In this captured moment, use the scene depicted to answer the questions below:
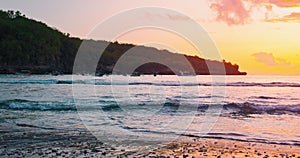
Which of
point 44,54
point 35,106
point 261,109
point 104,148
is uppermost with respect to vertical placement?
point 44,54

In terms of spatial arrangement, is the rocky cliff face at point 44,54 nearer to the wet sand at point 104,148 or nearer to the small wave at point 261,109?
the small wave at point 261,109

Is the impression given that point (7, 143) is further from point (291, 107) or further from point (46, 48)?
point (46, 48)

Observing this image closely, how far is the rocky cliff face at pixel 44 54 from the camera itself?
118 metres

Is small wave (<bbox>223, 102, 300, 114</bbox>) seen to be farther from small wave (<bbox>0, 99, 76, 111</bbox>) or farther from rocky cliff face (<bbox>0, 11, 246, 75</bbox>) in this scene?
rocky cliff face (<bbox>0, 11, 246, 75</bbox>)

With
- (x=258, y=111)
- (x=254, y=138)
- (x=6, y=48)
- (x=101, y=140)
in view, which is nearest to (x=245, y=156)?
(x=254, y=138)

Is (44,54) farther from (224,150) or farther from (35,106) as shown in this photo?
(224,150)

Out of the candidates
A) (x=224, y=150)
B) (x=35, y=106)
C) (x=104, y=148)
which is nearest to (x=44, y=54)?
(x=35, y=106)

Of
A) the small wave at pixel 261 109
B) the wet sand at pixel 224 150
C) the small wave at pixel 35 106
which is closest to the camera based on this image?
the wet sand at pixel 224 150

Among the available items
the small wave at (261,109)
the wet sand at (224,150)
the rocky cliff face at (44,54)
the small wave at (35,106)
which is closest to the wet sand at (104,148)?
the wet sand at (224,150)

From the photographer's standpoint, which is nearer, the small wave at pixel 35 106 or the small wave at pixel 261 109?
the small wave at pixel 35 106

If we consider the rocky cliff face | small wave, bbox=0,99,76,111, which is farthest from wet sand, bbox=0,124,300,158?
the rocky cliff face

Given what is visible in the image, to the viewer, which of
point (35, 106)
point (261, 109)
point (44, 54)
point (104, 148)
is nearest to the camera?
A: point (104, 148)

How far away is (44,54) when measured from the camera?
5261 inches

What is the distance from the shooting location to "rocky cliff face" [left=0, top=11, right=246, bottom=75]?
118 m
